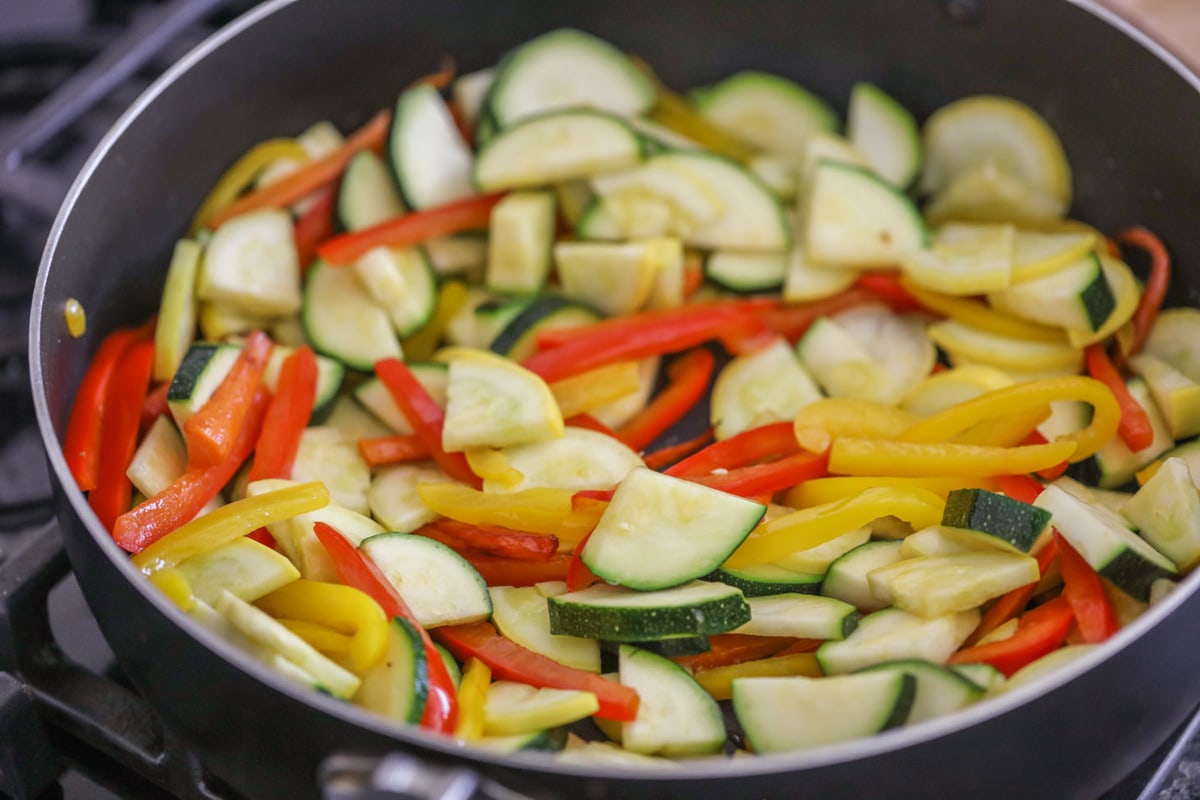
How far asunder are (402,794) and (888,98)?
5.63ft

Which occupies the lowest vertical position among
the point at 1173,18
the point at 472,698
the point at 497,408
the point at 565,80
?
the point at 472,698

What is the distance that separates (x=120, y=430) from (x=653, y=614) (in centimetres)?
87

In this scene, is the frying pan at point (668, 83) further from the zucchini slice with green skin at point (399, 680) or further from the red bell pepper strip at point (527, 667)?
the red bell pepper strip at point (527, 667)

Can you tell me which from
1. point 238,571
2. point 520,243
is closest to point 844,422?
point 520,243

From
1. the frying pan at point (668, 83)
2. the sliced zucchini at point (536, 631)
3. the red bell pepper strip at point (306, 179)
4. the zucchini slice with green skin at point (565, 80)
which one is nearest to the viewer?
→ the frying pan at point (668, 83)

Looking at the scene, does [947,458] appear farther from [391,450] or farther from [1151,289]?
[391,450]

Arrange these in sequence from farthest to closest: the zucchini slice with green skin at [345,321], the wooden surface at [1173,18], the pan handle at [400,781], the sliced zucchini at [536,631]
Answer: the wooden surface at [1173,18] → the zucchini slice with green skin at [345,321] → the sliced zucchini at [536,631] → the pan handle at [400,781]

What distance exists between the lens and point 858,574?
61.6 inches

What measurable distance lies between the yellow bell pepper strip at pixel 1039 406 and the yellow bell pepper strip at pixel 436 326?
2.82 ft

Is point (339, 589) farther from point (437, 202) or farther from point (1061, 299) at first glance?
point (1061, 299)

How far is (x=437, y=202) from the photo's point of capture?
2.14 m

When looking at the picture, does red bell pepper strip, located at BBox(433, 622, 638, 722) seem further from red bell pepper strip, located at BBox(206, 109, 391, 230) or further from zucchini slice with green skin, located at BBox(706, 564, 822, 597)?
red bell pepper strip, located at BBox(206, 109, 391, 230)

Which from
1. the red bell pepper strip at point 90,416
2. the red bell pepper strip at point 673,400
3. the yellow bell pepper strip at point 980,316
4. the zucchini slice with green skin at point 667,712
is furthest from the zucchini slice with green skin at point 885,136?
the red bell pepper strip at point 90,416

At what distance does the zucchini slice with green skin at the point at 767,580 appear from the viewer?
1.57 meters
